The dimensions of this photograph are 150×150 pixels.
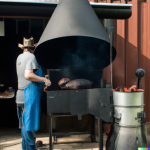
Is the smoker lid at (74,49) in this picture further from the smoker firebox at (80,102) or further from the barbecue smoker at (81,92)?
the smoker firebox at (80,102)

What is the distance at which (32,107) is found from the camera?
2838mm

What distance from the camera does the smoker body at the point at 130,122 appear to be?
2.66 metres

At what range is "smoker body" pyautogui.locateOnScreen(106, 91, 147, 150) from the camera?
2.66m

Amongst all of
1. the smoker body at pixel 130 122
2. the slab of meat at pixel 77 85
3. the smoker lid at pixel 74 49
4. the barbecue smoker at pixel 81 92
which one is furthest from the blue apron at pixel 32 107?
the smoker body at pixel 130 122

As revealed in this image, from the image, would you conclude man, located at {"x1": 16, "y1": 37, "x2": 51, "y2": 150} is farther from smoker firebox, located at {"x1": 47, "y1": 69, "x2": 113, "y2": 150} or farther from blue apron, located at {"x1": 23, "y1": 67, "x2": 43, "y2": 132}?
smoker firebox, located at {"x1": 47, "y1": 69, "x2": 113, "y2": 150}

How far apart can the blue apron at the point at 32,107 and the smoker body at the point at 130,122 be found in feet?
4.25

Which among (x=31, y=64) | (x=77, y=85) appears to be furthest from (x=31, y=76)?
(x=77, y=85)

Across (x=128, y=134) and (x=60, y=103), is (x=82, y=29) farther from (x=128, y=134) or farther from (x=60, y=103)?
(x=128, y=134)

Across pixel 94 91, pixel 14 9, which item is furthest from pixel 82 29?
pixel 14 9

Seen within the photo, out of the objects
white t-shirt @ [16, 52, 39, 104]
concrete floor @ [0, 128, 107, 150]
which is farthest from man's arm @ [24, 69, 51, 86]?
concrete floor @ [0, 128, 107, 150]

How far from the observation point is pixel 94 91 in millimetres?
2662

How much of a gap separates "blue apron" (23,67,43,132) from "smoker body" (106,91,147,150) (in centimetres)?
130

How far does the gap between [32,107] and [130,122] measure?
5.08 feet

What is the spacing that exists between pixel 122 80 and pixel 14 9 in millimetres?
2810
